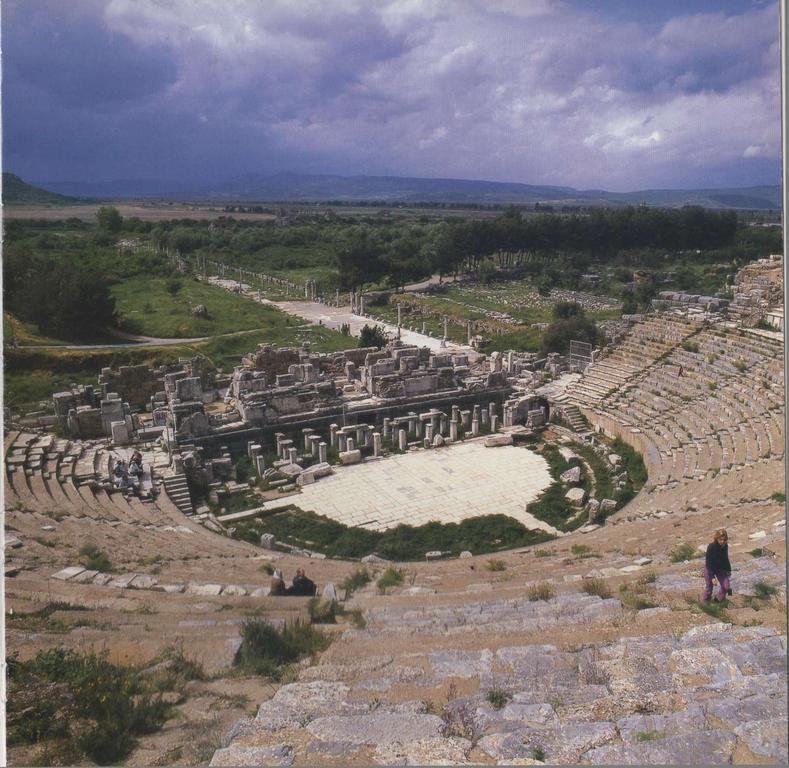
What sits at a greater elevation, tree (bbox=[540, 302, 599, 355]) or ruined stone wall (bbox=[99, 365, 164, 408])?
tree (bbox=[540, 302, 599, 355])

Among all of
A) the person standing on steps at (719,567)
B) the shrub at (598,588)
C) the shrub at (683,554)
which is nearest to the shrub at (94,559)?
the shrub at (598,588)

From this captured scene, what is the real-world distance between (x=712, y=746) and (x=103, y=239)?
267ft

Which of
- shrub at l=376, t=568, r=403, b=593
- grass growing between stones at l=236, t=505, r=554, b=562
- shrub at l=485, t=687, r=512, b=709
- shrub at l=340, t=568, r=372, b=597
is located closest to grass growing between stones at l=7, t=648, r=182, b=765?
shrub at l=485, t=687, r=512, b=709

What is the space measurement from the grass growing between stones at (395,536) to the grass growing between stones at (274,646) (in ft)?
27.6

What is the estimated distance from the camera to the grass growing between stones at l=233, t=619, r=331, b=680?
6.11 metres

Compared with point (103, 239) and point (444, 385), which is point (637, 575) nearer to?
point (444, 385)

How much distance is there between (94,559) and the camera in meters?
10.2

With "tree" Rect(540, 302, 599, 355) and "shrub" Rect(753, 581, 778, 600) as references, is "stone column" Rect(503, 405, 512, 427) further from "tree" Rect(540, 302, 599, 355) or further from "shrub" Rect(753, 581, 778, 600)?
"shrub" Rect(753, 581, 778, 600)

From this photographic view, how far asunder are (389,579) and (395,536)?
19.4 feet

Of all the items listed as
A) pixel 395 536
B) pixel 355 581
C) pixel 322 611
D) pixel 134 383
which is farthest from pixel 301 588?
pixel 134 383

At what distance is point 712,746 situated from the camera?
13.3 feet

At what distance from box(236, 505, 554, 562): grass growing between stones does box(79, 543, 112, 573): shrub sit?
5.94 m

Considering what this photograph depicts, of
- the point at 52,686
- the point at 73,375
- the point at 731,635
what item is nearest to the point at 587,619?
the point at 731,635

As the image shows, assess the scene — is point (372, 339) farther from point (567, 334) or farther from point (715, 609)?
point (715, 609)
